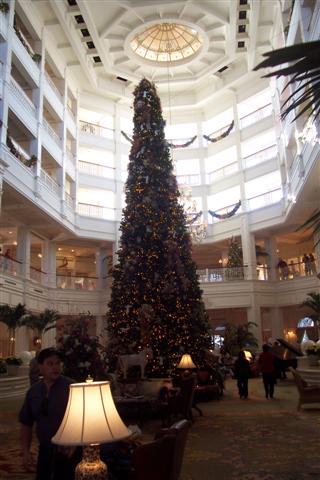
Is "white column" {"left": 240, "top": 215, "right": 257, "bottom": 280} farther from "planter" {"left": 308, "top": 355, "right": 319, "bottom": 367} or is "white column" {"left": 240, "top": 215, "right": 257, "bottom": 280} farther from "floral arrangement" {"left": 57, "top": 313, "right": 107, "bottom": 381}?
"floral arrangement" {"left": 57, "top": 313, "right": 107, "bottom": 381}

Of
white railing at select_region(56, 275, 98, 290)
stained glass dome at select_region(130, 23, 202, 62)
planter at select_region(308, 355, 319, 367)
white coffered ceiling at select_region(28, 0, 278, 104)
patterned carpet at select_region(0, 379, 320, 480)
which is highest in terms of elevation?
stained glass dome at select_region(130, 23, 202, 62)

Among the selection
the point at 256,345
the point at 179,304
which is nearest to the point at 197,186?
the point at 256,345

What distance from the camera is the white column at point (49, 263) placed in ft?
72.7

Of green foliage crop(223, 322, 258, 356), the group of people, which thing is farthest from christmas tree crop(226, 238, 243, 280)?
the group of people

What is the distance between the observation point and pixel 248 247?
75.9 ft

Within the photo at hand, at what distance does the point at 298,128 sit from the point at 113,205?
11695mm

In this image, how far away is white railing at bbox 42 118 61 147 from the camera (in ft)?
65.0

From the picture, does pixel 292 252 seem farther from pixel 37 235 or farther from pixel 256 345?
pixel 37 235

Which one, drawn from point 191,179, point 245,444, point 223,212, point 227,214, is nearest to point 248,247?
point 227,214

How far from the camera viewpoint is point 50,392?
2.98m

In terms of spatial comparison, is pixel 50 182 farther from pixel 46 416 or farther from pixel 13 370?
pixel 46 416

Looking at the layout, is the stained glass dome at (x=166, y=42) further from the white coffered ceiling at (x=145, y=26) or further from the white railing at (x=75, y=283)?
the white railing at (x=75, y=283)

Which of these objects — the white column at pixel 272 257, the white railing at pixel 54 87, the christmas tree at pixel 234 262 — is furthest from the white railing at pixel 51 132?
the white column at pixel 272 257

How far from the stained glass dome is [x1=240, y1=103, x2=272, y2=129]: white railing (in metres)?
4.37
